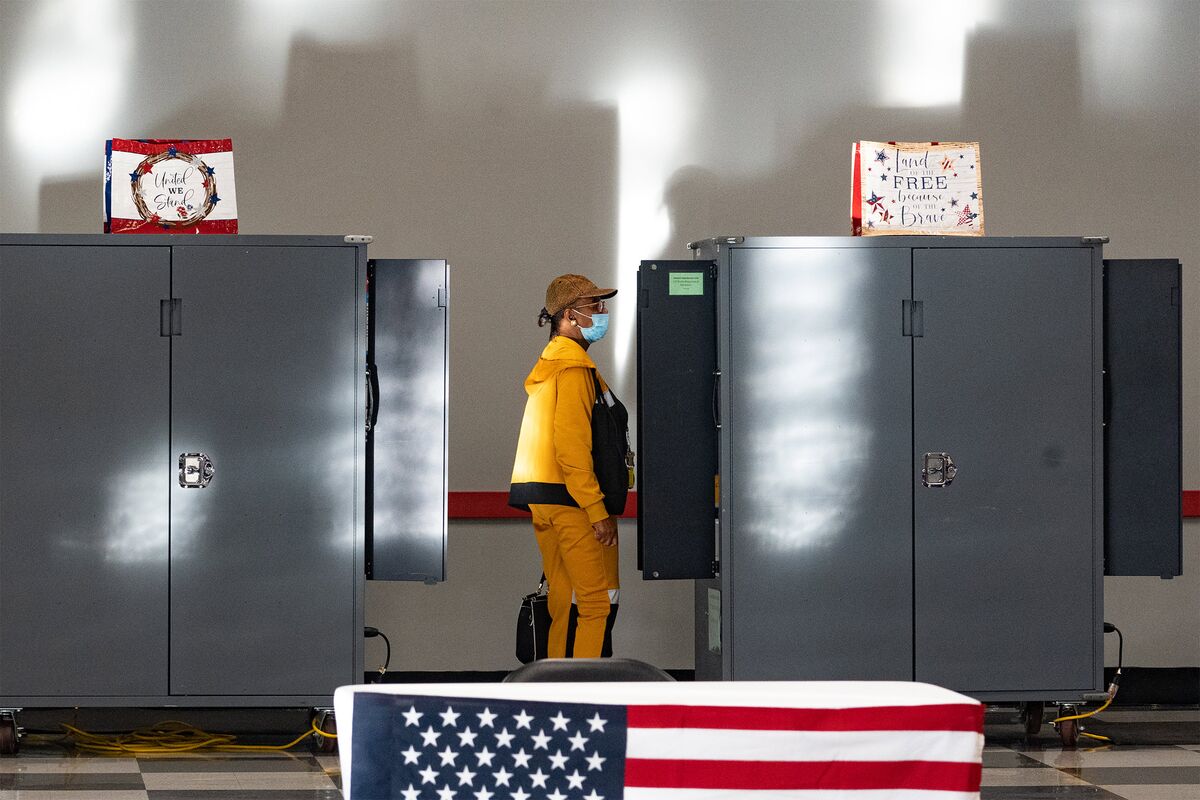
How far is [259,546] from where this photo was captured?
4938 millimetres

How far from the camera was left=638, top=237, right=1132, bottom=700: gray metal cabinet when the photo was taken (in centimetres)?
508

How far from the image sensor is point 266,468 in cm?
495

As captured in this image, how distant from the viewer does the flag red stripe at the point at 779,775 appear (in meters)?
1.98

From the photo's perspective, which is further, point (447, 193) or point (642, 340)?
point (447, 193)

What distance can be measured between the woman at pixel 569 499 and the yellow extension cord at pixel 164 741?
3.22 feet

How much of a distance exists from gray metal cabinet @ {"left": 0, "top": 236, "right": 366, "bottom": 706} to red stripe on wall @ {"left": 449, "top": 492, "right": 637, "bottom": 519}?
3.90 ft

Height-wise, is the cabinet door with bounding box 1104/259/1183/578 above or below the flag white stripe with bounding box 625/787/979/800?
above

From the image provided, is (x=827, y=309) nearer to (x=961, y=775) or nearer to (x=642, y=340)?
(x=642, y=340)

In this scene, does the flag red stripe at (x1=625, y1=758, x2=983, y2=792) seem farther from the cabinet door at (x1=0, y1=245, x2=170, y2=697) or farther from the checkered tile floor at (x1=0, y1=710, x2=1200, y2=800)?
the cabinet door at (x1=0, y1=245, x2=170, y2=697)

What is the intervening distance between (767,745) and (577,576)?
3.08m

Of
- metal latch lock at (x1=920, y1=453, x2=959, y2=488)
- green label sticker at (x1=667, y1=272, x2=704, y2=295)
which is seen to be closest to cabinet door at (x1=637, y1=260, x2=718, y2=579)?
green label sticker at (x1=667, y1=272, x2=704, y2=295)

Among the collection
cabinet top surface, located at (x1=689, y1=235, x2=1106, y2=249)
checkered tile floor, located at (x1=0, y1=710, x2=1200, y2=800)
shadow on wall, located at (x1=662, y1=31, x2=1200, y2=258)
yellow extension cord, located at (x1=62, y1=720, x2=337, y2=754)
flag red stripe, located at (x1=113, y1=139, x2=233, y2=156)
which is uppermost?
shadow on wall, located at (x1=662, y1=31, x2=1200, y2=258)

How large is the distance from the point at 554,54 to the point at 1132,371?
2.86 metres

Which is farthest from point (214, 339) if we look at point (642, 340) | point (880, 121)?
point (880, 121)
